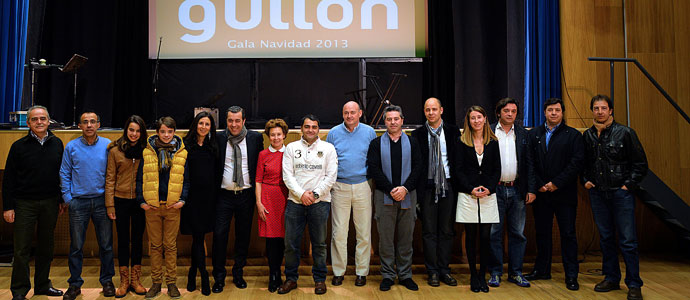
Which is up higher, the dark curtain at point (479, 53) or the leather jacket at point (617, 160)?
the dark curtain at point (479, 53)

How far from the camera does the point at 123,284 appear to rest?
3482 millimetres

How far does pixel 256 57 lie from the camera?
635 cm

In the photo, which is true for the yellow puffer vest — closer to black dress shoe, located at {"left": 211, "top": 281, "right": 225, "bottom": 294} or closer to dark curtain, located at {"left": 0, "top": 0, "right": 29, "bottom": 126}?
black dress shoe, located at {"left": 211, "top": 281, "right": 225, "bottom": 294}

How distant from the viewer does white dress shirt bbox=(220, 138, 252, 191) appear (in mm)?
3576

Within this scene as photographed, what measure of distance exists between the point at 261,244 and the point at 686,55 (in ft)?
16.3

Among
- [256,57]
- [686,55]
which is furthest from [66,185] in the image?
[686,55]

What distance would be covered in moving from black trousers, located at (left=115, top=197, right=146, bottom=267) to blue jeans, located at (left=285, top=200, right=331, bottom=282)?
3.59 ft

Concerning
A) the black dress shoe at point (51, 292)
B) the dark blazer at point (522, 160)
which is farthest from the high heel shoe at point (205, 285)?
the dark blazer at point (522, 160)

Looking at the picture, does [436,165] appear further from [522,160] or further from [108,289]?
[108,289]

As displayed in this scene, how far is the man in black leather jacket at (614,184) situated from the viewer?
3465 mm

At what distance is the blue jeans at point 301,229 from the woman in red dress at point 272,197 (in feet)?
0.23

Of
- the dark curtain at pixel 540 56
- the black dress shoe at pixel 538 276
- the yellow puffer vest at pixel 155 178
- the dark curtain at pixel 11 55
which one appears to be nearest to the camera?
the yellow puffer vest at pixel 155 178

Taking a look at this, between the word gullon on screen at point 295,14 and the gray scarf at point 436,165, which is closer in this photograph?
the gray scarf at point 436,165

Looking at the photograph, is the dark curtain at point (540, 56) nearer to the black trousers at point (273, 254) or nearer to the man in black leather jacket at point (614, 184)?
the man in black leather jacket at point (614, 184)
